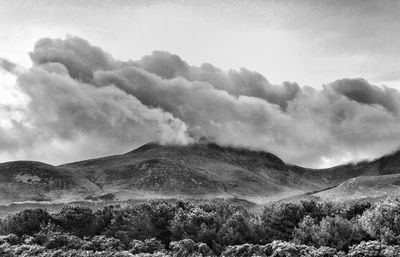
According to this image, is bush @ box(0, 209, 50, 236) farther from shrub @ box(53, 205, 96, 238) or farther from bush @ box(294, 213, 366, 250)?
bush @ box(294, 213, 366, 250)

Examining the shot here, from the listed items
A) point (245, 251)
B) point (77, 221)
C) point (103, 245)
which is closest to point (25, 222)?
point (77, 221)

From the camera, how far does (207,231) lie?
142 feet

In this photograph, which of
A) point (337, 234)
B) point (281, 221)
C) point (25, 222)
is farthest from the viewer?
point (25, 222)

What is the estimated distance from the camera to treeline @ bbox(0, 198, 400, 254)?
34938mm

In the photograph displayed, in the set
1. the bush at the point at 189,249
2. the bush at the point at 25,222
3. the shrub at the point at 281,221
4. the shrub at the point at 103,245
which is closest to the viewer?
the bush at the point at 189,249

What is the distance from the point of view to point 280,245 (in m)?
33.6

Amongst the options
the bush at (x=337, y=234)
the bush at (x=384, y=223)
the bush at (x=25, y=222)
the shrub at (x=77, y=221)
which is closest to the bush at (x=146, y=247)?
the bush at (x=337, y=234)

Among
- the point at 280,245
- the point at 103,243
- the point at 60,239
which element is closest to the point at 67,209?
the point at 60,239

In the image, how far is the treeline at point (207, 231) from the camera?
34.9 m

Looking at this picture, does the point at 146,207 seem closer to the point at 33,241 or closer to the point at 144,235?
the point at 144,235

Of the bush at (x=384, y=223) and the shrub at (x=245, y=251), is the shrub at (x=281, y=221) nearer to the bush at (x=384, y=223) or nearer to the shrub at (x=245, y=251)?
the bush at (x=384, y=223)

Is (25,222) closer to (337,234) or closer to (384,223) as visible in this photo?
(337,234)

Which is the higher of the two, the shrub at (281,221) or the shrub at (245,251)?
the shrub at (281,221)

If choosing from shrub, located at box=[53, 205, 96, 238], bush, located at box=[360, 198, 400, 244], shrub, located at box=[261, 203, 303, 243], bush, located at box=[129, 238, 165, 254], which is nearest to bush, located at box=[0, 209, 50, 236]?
shrub, located at box=[53, 205, 96, 238]
